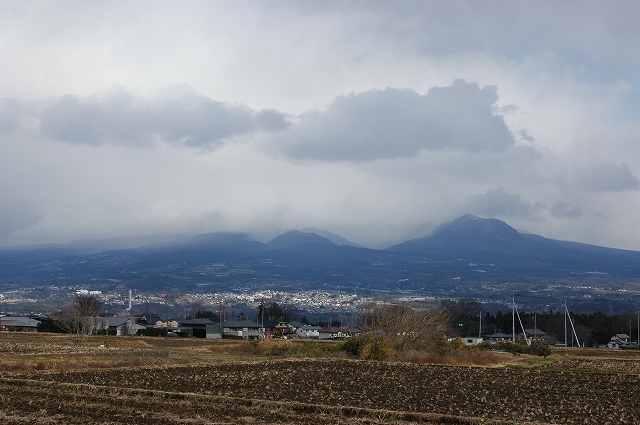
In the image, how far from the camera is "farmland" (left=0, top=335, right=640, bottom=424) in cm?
1716

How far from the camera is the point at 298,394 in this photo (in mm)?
21938

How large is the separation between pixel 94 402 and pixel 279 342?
34835 mm

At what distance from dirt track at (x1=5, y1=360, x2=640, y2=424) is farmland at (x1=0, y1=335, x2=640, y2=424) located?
33 millimetres

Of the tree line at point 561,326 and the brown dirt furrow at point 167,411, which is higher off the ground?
the brown dirt furrow at point 167,411

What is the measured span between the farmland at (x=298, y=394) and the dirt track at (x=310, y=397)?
3cm

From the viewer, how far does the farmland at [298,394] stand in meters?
17.2

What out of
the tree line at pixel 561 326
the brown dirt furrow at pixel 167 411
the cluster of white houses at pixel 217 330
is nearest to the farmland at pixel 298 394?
the brown dirt furrow at pixel 167 411

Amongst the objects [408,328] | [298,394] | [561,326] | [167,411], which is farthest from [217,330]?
[167,411]

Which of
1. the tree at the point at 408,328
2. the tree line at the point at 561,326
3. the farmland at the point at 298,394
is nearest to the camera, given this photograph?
the farmland at the point at 298,394

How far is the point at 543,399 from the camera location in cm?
2200

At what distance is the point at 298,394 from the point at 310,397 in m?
0.88

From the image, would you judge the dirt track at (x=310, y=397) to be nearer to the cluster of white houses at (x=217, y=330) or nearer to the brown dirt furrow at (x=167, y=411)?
the brown dirt furrow at (x=167, y=411)

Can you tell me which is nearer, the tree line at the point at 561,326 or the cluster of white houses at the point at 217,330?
the cluster of white houses at the point at 217,330

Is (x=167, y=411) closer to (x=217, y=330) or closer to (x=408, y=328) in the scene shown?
(x=408, y=328)
